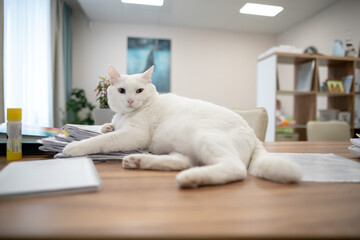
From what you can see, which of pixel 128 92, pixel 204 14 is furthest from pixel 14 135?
pixel 204 14

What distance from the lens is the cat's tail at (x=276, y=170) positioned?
0.51 m

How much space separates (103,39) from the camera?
4836mm

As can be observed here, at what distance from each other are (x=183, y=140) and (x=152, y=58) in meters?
4.57

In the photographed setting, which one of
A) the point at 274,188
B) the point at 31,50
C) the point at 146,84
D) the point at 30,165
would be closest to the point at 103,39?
the point at 31,50

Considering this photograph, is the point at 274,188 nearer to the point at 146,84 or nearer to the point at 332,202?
the point at 332,202

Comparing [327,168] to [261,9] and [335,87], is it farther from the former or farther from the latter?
[261,9]

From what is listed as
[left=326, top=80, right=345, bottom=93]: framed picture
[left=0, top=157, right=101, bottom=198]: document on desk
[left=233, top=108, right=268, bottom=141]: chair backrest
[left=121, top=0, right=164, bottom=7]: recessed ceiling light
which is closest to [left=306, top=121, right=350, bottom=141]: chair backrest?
[left=233, top=108, right=268, bottom=141]: chair backrest

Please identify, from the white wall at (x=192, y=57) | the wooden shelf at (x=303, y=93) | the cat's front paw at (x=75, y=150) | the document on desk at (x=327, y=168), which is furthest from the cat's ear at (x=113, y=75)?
the white wall at (x=192, y=57)

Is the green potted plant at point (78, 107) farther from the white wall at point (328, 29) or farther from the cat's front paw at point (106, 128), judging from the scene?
the white wall at point (328, 29)

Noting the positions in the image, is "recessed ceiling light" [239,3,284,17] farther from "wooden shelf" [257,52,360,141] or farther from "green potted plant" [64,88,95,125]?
"green potted plant" [64,88,95,125]

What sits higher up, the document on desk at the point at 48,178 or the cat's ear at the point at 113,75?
the cat's ear at the point at 113,75

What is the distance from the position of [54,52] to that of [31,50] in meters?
0.72

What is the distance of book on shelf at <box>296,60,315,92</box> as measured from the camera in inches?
125

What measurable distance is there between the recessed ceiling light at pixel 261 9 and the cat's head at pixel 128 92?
357cm
